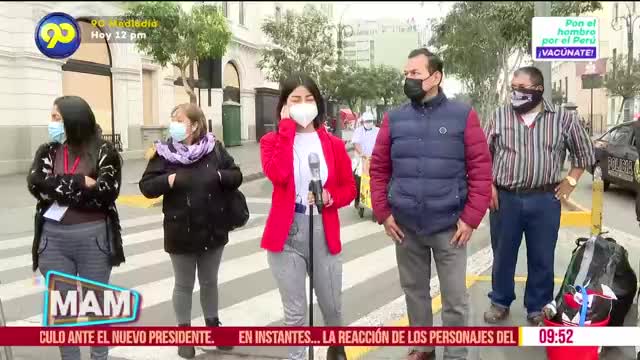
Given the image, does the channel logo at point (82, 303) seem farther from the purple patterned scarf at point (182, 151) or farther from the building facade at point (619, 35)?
the building facade at point (619, 35)

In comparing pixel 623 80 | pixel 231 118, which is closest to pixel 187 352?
pixel 231 118

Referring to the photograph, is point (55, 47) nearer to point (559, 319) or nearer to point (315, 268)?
point (315, 268)

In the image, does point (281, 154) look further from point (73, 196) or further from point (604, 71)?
point (604, 71)

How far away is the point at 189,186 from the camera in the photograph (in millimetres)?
3773

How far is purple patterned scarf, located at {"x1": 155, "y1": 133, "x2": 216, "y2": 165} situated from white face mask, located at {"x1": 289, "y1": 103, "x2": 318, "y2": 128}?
2.31 ft

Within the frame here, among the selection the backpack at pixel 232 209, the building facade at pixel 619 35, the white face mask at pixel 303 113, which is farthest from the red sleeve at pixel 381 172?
the building facade at pixel 619 35

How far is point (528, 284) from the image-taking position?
447cm

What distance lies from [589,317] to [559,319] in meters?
0.17

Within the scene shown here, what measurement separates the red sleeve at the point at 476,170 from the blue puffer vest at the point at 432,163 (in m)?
0.04

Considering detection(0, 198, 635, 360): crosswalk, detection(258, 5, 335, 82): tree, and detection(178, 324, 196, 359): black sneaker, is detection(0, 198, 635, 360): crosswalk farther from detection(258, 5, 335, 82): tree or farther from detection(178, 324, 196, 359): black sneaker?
detection(258, 5, 335, 82): tree

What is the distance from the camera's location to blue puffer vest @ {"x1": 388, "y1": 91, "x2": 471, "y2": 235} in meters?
3.42

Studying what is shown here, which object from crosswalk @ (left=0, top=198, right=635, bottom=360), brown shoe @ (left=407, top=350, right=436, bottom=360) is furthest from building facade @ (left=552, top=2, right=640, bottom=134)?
brown shoe @ (left=407, top=350, right=436, bottom=360)

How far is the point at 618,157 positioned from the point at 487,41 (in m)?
5.33

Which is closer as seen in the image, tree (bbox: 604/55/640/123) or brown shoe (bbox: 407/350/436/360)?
brown shoe (bbox: 407/350/436/360)
